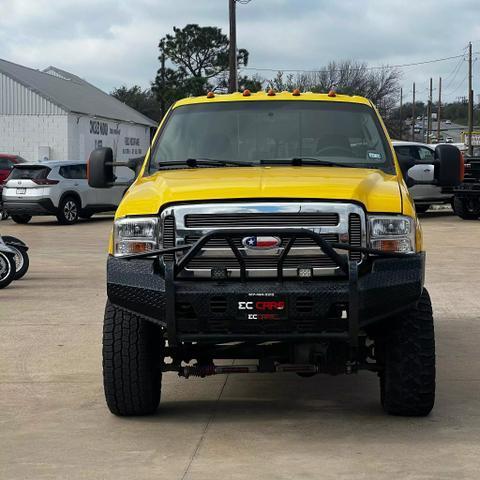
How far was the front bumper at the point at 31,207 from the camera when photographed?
27.1 m

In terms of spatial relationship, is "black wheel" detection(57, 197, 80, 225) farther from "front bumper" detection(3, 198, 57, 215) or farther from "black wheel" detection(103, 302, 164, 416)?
"black wheel" detection(103, 302, 164, 416)

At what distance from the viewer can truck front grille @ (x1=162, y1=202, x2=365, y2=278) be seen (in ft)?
21.4

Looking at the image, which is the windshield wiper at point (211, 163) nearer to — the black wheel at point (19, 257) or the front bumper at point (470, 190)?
the black wheel at point (19, 257)

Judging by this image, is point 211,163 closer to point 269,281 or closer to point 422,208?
point 269,281

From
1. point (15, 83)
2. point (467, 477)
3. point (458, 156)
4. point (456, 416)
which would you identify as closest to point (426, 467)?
point (467, 477)

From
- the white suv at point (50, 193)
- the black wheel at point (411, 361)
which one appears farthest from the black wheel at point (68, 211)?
the black wheel at point (411, 361)

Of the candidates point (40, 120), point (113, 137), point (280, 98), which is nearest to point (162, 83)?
point (113, 137)

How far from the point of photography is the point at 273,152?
26.4 feet

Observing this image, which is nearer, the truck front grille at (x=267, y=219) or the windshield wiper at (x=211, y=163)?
the truck front grille at (x=267, y=219)

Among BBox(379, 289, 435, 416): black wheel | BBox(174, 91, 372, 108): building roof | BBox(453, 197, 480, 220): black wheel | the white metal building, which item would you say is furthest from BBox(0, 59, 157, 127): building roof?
BBox(379, 289, 435, 416): black wheel

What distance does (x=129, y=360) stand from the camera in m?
6.89

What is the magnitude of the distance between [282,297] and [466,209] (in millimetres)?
21991

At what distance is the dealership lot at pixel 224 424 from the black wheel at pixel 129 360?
175 mm

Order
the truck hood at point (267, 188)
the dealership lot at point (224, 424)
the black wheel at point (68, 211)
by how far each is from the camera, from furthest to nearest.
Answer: the black wheel at point (68, 211)
the truck hood at point (267, 188)
the dealership lot at point (224, 424)
